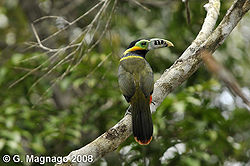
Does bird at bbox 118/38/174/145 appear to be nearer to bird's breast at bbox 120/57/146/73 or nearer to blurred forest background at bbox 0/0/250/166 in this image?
bird's breast at bbox 120/57/146/73

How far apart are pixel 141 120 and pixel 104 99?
2.19 m

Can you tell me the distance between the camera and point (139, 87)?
2674mm

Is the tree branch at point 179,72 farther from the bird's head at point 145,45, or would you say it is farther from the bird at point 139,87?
the bird's head at point 145,45

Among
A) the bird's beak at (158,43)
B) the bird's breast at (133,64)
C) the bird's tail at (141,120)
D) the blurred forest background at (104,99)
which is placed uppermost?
the bird's beak at (158,43)

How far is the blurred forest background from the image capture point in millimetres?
3551

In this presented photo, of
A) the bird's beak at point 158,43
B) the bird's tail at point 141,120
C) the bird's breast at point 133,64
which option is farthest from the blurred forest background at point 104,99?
the bird's tail at point 141,120

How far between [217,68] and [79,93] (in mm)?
5016

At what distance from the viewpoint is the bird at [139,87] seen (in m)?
2.39

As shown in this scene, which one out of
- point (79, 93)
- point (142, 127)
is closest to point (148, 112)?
point (142, 127)

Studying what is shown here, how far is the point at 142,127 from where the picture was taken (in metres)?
2.36

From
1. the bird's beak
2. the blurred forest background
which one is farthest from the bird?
the blurred forest background

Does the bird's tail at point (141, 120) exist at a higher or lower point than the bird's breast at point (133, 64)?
lower

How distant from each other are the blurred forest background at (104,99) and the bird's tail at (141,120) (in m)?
0.59

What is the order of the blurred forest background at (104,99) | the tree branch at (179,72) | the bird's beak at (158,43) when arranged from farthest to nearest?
the blurred forest background at (104,99)
the bird's beak at (158,43)
the tree branch at (179,72)
